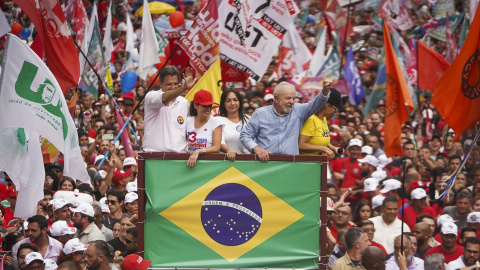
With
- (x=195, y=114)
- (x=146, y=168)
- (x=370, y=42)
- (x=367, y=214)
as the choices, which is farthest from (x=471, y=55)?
(x=370, y=42)

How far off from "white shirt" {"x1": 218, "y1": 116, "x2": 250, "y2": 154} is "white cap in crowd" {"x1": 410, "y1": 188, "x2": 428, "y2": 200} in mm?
4307

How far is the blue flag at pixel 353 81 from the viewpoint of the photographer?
2011 cm

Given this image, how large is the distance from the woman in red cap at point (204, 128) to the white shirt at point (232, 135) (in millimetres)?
345

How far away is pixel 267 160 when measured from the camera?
8500mm

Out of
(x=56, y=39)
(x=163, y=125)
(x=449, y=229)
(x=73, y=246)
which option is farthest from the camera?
(x=56, y=39)

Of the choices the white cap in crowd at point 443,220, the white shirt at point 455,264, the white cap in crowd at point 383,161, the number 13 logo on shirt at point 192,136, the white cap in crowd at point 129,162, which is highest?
the number 13 logo on shirt at point 192,136

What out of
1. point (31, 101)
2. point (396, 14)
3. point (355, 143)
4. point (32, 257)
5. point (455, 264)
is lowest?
point (455, 264)

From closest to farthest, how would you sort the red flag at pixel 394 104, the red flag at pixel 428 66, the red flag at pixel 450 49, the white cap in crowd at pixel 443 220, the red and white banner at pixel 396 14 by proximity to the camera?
the white cap in crowd at pixel 443 220 → the red flag at pixel 394 104 → the red flag at pixel 428 66 → the red flag at pixel 450 49 → the red and white banner at pixel 396 14

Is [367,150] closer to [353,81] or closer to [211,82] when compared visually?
[211,82]

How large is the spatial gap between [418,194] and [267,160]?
17.1ft

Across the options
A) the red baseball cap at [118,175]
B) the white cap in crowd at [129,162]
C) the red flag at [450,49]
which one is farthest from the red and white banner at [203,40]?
the red flag at [450,49]

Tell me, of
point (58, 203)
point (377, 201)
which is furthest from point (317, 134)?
point (377, 201)

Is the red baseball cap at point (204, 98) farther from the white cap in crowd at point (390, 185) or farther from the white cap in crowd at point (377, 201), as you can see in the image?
the white cap in crowd at point (390, 185)

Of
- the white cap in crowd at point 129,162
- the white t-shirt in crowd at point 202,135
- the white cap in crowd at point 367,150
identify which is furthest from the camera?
the white cap in crowd at point 367,150
